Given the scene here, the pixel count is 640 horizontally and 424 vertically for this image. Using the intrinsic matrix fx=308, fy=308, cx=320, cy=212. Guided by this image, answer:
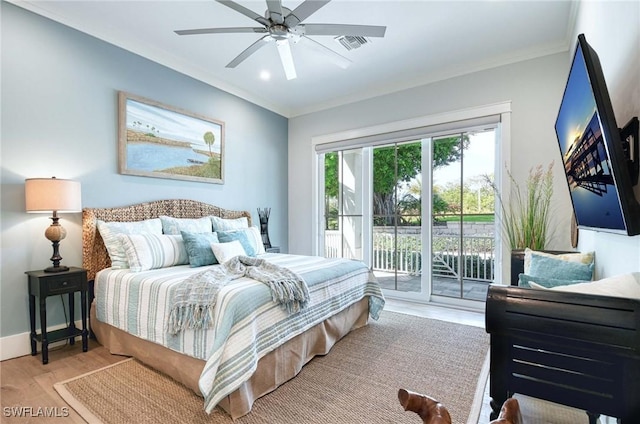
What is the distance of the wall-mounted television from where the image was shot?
1055 millimetres

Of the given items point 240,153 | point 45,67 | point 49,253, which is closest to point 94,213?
point 49,253

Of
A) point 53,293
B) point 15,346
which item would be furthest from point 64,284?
point 15,346

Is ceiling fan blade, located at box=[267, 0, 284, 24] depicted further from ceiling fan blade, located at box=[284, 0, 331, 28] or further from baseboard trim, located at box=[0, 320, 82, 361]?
baseboard trim, located at box=[0, 320, 82, 361]

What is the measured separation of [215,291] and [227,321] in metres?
0.23

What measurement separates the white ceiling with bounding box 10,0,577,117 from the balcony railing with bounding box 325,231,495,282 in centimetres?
201

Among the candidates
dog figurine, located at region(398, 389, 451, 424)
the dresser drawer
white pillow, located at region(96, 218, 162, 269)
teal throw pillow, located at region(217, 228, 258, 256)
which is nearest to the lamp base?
the dresser drawer

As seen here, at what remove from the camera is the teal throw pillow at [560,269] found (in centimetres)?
190

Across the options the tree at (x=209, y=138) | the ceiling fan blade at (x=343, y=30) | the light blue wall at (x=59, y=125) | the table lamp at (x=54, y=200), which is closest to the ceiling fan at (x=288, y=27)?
the ceiling fan blade at (x=343, y=30)

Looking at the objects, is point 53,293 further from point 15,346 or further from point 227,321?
point 227,321

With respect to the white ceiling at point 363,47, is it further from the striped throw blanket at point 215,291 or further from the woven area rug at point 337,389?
the woven area rug at point 337,389

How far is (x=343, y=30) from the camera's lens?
223 centimetres

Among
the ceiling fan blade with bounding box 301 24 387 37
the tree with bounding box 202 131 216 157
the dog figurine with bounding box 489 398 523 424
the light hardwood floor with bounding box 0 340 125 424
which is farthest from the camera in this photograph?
the tree with bounding box 202 131 216 157

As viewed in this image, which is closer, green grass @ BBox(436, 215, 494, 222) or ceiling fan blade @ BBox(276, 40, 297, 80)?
ceiling fan blade @ BBox(276, 40, 297, 80)

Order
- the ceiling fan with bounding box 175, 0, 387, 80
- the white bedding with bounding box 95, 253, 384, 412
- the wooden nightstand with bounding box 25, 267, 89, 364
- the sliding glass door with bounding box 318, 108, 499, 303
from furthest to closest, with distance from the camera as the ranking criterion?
1. the sliding glass door with bounding box 318, 108, 499, 303
2. the wooden nightstand with bounding box 25, 267, 89, 364
3. the ceiling fan with bounding box 175, 0, 387, 80
4. the white bedding with bounding box 95, 253, 384, 412
